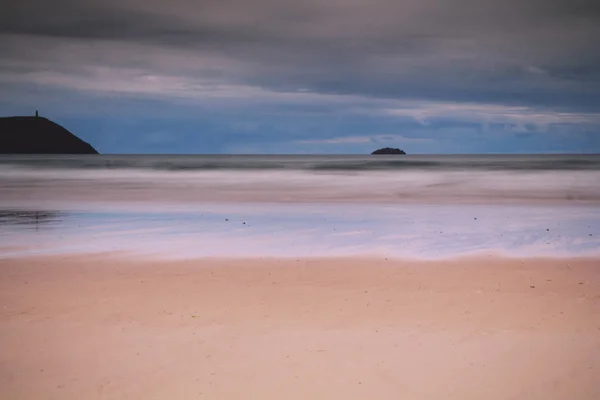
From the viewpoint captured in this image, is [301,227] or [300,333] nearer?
[300,333]

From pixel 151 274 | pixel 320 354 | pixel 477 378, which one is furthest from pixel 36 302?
pixel 477 378

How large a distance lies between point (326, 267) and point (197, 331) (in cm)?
402

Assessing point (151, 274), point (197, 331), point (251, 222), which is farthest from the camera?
point (251, 222)

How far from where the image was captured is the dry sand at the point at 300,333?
522 centimetres

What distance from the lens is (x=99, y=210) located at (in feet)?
72.0

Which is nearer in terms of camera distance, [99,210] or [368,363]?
[368,363]

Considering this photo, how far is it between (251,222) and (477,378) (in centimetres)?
1279

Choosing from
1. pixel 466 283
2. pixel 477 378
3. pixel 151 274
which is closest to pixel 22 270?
pixel 151 274

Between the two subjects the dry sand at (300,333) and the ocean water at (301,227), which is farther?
the ocean water at (301,227)

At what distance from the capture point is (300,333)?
6535 millimetres

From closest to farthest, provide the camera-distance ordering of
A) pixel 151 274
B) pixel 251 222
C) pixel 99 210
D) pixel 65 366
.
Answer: pixel 65 366 → pixel 151 274 → pixel 251 222 → pixel 99 210

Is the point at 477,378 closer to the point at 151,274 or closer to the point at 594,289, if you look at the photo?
the point at 594,289

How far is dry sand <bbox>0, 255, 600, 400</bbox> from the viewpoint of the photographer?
5219 millimetres

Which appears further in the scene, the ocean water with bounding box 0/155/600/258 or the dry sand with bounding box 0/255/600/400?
the ocean water with bounding box 0/155/600/258
